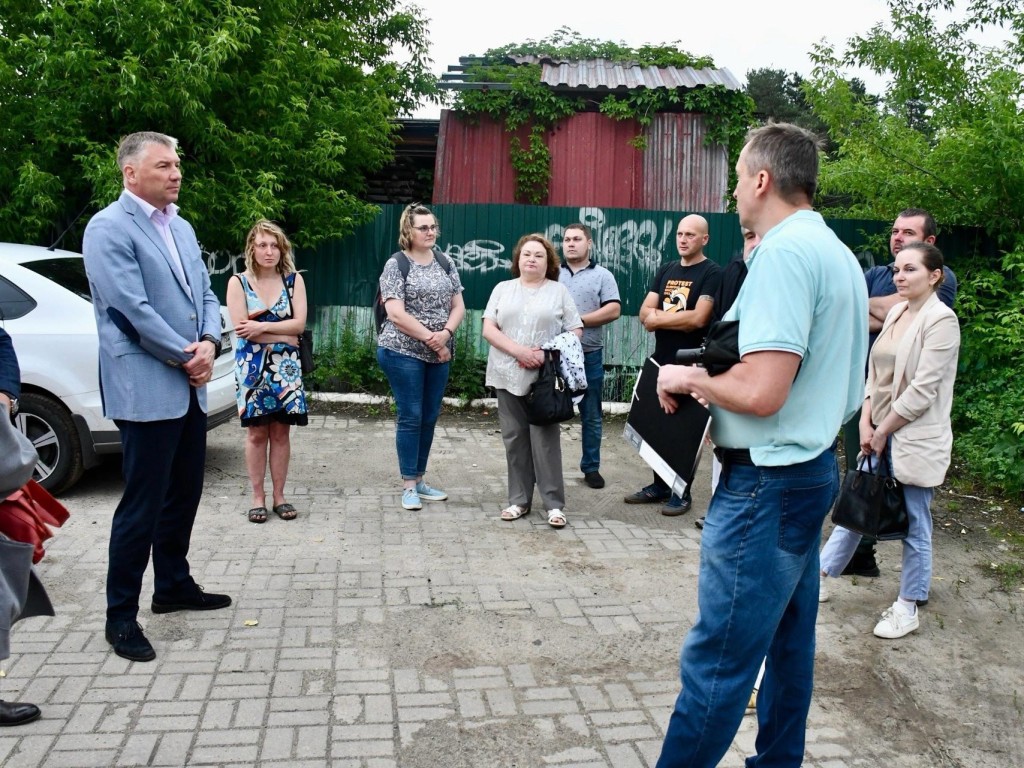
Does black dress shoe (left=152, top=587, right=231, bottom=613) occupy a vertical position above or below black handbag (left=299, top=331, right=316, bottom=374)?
below

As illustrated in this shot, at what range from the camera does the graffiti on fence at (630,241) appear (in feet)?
33.1

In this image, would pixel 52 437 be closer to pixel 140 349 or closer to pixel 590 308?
pixel 140 349

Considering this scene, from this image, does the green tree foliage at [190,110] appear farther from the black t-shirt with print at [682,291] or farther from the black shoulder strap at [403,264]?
the black t-shirt with print at [682,291]

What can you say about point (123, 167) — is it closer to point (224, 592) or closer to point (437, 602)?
point (224, 592)

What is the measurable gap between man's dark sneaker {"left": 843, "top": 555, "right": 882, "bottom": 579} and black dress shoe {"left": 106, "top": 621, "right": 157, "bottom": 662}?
147 inches

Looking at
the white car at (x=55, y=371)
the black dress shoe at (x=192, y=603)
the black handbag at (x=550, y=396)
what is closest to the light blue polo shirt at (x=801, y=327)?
the black dress shoe at (x=192, y=603)

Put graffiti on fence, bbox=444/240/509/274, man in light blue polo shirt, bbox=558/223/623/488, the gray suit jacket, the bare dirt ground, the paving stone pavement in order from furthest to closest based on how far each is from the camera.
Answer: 1. graffiti on fence, bbox=444/240/509/274
2. man in light blue polo shirt, bbox=558/223/623/488
3. the gray suit jacket
4. the bare dirt ground
5. the paving stone pavement

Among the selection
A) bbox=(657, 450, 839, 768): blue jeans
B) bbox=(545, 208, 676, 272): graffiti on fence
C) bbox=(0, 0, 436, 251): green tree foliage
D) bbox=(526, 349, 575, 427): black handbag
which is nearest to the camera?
bbox=(657, 450, 839, 768): blue jeans

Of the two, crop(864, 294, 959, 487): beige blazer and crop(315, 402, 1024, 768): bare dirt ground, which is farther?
crop(864, 294, 959, 487): beige blazer

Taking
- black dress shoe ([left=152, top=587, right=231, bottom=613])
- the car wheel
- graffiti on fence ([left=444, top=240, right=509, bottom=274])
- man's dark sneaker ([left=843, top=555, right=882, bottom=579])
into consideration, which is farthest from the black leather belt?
graffiti on fence ([left=444, top=240, right=509, bottom=274])

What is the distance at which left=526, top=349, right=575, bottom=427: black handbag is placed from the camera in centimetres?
588

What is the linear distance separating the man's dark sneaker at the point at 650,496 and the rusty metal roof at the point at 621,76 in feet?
22.5

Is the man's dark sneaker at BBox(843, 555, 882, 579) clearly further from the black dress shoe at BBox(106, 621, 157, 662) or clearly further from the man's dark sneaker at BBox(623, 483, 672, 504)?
the black dress shoe at BBox(106, 621, 157, 662)

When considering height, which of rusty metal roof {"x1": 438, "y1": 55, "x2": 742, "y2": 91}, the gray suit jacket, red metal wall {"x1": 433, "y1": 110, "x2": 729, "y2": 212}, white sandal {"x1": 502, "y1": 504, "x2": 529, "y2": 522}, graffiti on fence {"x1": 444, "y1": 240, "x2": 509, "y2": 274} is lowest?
white sandal {"x1": 502, "y1": 504, "x2": 529, "y2": 522}
